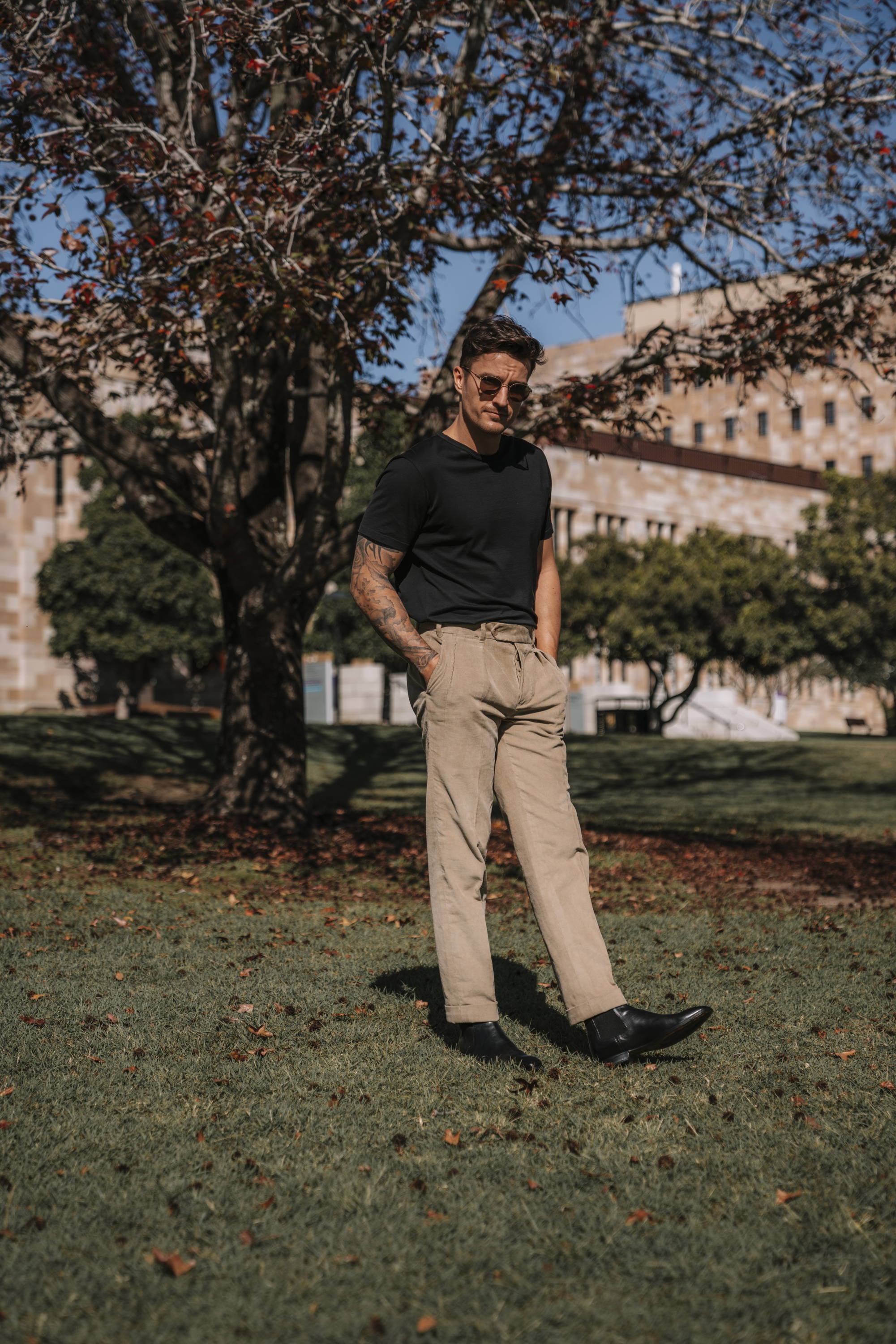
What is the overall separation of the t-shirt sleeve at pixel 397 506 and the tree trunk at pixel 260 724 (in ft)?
22.0

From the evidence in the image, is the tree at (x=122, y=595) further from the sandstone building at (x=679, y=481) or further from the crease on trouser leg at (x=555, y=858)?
the crease on trouser leg at (x=555, y=858)

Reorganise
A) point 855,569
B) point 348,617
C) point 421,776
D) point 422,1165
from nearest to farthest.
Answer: point 422,1165 < point 421,776 < point 855,569 < point 348,617

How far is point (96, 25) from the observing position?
1015 centimetres

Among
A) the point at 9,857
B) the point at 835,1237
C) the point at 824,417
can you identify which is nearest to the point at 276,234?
the point at 9,857

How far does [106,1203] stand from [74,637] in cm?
3278

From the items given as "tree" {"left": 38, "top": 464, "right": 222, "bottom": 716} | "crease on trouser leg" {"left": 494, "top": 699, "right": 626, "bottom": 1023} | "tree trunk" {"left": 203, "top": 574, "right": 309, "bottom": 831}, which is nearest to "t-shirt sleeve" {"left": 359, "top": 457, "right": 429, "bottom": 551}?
Answer: "crease on trouser leg" {"left": 494, "top": 699, "right": 626, "bottom": 1023}

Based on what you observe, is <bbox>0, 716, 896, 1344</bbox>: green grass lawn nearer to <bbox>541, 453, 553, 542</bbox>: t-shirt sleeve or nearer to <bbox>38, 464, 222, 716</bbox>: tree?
<bbox>541, 453, 553, 542</bbox>: t-shirt sleeve

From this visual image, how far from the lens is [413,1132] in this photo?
10.2 feet

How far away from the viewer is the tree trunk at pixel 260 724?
10.3 meters

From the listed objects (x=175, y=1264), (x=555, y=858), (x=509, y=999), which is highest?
(x=555, y=858)

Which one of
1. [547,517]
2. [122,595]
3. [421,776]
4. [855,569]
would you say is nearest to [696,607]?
[855,569]

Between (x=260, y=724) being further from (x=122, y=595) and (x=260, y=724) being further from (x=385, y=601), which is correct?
(x=122, y=595)

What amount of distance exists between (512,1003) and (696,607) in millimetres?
29058

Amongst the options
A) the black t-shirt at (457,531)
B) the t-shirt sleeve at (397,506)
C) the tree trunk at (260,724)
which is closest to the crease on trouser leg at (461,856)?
the black t-shirt at (457,531)
